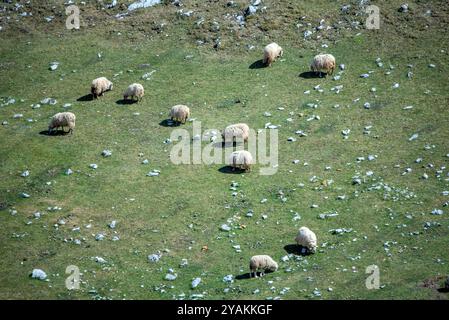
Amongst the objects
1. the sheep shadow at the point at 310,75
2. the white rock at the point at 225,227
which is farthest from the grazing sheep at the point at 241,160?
the sheep shadow at the point at 310,75

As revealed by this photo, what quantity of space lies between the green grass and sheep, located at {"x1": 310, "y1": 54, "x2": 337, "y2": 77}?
864mm

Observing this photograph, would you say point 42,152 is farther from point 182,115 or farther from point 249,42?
point 249,42

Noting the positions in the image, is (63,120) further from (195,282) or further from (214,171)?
(195,282)

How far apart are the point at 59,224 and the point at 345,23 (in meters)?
24.1

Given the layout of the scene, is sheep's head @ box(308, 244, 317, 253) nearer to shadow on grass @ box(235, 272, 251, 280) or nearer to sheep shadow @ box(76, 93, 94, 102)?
shadow on grass @ box(235, 272, 251, 280)

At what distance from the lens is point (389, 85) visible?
38938mm

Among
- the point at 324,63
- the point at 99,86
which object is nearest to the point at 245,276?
the point at 324,63

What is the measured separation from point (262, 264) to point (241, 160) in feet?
26.1

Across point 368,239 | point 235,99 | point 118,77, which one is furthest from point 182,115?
point 368,239

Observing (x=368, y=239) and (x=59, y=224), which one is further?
(x=59, y=224)

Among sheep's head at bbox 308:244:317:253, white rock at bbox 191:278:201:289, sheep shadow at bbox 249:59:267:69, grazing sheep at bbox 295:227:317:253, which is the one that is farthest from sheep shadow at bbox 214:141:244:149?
white rock at bbox 191:278:201:289

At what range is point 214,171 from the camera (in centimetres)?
3316
